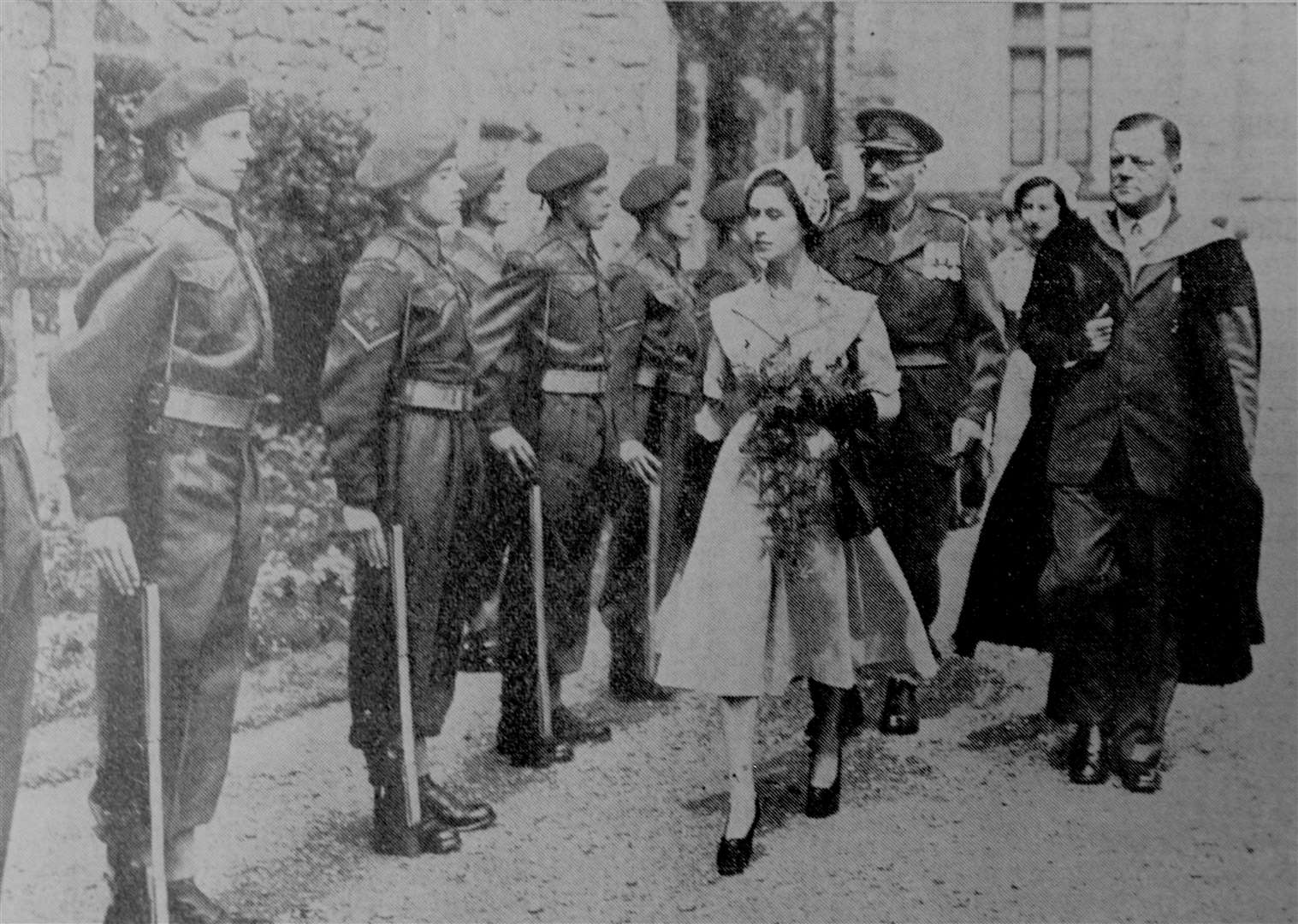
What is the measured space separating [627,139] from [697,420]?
3.08 feet

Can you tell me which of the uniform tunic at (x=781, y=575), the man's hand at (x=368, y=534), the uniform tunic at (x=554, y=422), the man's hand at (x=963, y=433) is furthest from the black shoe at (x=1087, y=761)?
the man's hand at (x=368, y=534)

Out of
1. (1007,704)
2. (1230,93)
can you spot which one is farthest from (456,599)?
(1230,93)

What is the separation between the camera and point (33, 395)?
3.49m

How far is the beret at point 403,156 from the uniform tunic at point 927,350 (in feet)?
4.04

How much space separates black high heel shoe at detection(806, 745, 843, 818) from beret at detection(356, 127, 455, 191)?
2.00 m

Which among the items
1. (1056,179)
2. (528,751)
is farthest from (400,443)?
(1056,179)

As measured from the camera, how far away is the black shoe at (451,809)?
12.0ft

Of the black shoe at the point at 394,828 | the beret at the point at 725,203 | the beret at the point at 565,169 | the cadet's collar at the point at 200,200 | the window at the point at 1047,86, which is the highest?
the window at the point at 1047,86

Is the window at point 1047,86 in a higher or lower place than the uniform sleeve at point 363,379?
higher

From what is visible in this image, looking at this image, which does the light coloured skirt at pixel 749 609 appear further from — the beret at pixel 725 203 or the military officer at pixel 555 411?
the beret at pixel 725 203

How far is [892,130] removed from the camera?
4.11 metres

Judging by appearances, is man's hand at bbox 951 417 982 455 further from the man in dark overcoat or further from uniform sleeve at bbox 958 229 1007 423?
the man in dark overcoat

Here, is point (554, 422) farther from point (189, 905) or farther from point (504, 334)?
point (189, 905)

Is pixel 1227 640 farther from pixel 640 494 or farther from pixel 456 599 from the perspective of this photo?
pixel 456 599
